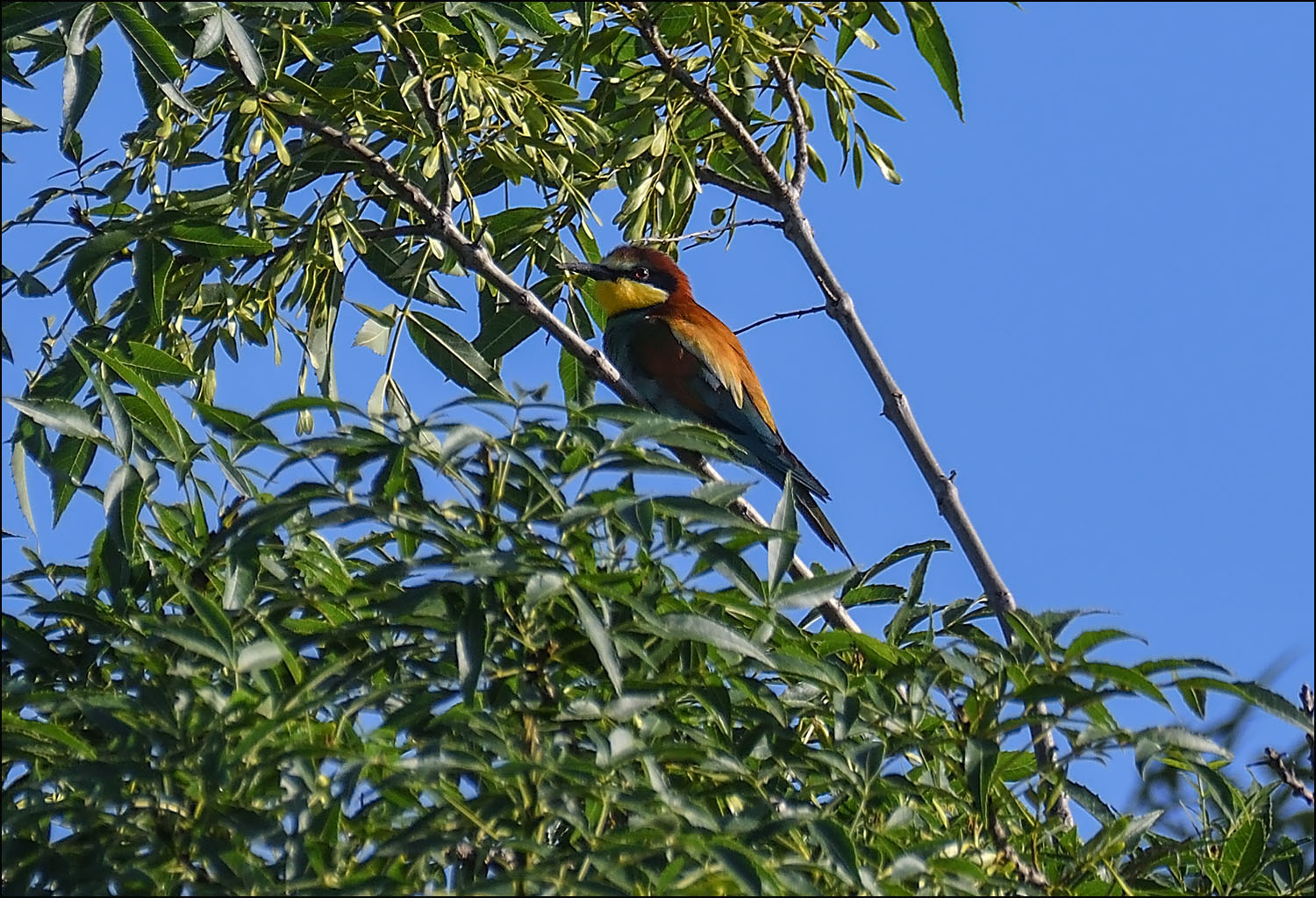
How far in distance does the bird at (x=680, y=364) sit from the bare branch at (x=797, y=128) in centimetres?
201

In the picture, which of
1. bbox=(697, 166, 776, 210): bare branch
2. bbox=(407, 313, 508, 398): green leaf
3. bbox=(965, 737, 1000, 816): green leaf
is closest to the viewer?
bbox=(965, 737, 1000, 816): green leaf

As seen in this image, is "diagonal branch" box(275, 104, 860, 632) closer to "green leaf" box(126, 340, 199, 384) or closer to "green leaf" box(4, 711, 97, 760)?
"green leaf" box(126, 340, 199, 384)

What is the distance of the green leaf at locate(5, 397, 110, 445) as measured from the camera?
195 centimetres

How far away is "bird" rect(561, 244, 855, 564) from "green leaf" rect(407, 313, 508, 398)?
83.9 inches

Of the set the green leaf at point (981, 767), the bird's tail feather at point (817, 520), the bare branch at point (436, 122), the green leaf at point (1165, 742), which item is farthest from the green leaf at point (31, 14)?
the bird's tail feather at point (817, 520)

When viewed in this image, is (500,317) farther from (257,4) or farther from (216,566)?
(216,566)

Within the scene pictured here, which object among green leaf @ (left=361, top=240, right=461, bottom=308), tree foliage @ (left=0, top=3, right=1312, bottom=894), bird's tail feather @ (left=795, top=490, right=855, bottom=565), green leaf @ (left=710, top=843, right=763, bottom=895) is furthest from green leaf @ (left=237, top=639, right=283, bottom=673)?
bird's tail feather @ (left=795, top=490, right=855, bottom=565)

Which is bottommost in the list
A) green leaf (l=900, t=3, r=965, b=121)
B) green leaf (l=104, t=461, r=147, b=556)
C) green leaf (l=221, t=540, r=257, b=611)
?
green leaf (l=221, t=540, r=257, b=611)

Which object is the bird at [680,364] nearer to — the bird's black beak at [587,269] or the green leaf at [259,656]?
the bird's black beak at [587,269]

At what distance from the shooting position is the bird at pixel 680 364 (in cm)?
543

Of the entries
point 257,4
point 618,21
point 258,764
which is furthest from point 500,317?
point 258,764

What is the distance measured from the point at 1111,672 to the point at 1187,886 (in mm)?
485

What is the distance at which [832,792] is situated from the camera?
189cm

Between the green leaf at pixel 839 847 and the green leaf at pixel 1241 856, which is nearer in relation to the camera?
the green leaf at pixel 839 847
